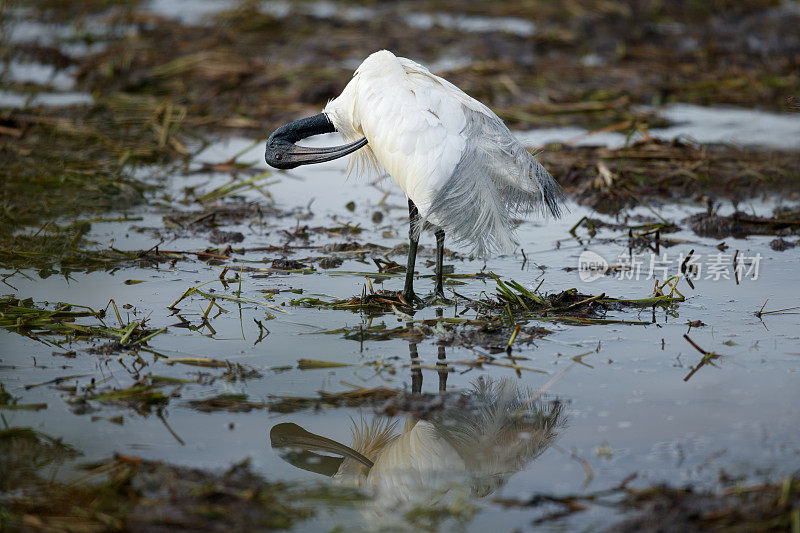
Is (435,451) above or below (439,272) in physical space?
below

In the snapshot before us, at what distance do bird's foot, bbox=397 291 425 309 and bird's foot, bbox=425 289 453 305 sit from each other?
46mm

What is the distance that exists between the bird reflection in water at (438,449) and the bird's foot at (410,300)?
124cm

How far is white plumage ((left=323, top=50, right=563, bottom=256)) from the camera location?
4863mm

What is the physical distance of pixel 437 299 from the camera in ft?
17.3

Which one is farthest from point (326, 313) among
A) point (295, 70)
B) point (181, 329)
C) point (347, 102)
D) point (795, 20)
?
point (795, 20)

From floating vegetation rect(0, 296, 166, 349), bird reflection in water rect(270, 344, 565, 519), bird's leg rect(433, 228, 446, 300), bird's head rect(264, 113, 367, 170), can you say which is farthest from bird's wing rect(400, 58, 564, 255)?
floating vegetation rect(0, 296, 166, 349)

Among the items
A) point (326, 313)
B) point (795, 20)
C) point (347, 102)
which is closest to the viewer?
point (326, 313)

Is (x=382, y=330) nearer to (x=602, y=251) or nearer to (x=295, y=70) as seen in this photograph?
(x=602, y=251)

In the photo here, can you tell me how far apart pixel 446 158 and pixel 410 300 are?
882mm

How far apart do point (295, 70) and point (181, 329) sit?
744cm

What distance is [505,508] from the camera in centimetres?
311

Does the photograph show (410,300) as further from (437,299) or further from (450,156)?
(450,156)

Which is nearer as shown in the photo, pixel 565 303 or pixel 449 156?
pixel 449 156

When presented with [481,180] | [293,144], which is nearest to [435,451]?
[481,180]
